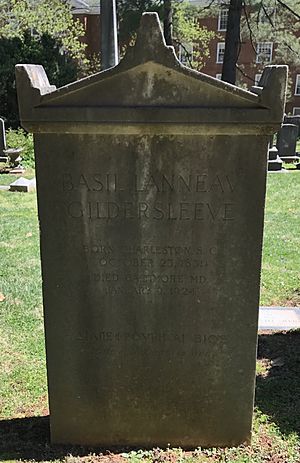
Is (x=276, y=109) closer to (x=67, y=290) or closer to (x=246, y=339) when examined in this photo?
(x=246, y=339)

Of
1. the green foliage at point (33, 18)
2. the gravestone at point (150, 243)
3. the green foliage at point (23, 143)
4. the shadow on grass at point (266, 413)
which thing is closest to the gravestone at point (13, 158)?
the green foliage at point (23, 143)

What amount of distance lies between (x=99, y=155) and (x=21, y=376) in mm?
2367

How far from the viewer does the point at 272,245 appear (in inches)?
314

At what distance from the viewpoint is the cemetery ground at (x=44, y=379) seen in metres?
3.32

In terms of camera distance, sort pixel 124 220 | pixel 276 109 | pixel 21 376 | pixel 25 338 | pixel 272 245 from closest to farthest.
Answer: pixel 276 109, pixel 124 220, pixel 21 376, pixel 25 338, pixel 272 245

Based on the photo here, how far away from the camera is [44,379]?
4281mm

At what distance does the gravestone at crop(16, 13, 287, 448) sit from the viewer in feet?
9.05

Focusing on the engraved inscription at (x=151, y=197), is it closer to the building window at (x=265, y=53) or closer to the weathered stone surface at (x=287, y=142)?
the weathered stone surface at (x=287, y=142)

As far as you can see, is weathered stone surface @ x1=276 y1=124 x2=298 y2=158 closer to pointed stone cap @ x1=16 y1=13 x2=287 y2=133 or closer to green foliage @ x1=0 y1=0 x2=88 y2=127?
green foliage @ x1=0 y1=0 x2=88 y2=127

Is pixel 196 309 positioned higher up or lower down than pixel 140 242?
lower down

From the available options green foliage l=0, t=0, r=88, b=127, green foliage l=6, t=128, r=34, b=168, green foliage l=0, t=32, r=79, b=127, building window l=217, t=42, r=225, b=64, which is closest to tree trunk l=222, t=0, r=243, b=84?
green foliage l=0, t=0, r=88, b=127

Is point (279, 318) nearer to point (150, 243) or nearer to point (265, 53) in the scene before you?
point (150, 243)

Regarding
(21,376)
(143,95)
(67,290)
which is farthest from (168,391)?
(143,95)

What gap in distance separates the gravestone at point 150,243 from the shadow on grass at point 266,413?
155 mm
